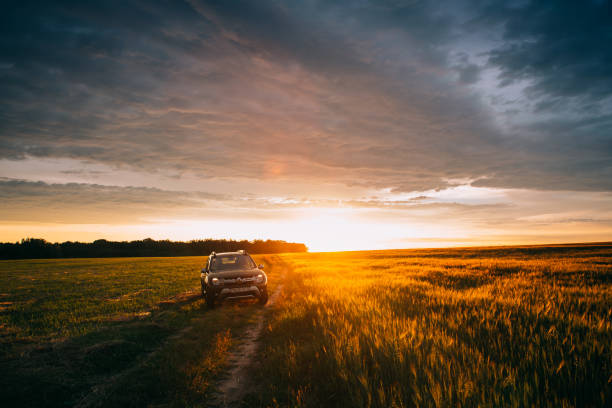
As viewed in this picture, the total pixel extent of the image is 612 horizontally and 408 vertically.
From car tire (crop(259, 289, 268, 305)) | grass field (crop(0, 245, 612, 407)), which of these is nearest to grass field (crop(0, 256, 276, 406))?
grass field (crop(0, 245, 612, 407))

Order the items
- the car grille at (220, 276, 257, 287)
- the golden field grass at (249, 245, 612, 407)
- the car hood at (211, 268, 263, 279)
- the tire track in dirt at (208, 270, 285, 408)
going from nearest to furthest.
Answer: the golden field grass at (249, 245, 612, 407), the tire track in dirt at (208, 270, 285, 408), the car grille at (220, 276, 257, 287), the car hood at (211, 268, 263, 279)

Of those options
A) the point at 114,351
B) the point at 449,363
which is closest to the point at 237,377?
the point at 114,351

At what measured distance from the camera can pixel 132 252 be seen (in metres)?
102

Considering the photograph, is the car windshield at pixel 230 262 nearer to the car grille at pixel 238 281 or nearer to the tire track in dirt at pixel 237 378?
the car grille at pixel 238 281

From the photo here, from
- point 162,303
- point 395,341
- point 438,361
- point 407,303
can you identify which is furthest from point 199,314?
point 438,361

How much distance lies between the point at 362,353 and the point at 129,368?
4.90m

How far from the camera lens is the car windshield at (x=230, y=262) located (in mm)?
13430

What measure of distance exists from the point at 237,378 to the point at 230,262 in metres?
8.80

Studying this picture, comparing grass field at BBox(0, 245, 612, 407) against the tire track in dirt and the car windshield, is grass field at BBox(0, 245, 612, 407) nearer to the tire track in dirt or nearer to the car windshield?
the tire track in dirt

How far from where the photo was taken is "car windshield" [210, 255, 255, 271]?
13.4m

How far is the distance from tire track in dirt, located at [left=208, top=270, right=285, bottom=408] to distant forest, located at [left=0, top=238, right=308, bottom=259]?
109 meters

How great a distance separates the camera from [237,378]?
556 centimetres

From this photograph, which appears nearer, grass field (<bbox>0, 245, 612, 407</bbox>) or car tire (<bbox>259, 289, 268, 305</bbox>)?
grass field (<bbox>0, 245, 612, 407</bbox>)

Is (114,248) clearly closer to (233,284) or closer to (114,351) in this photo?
(233,284)
